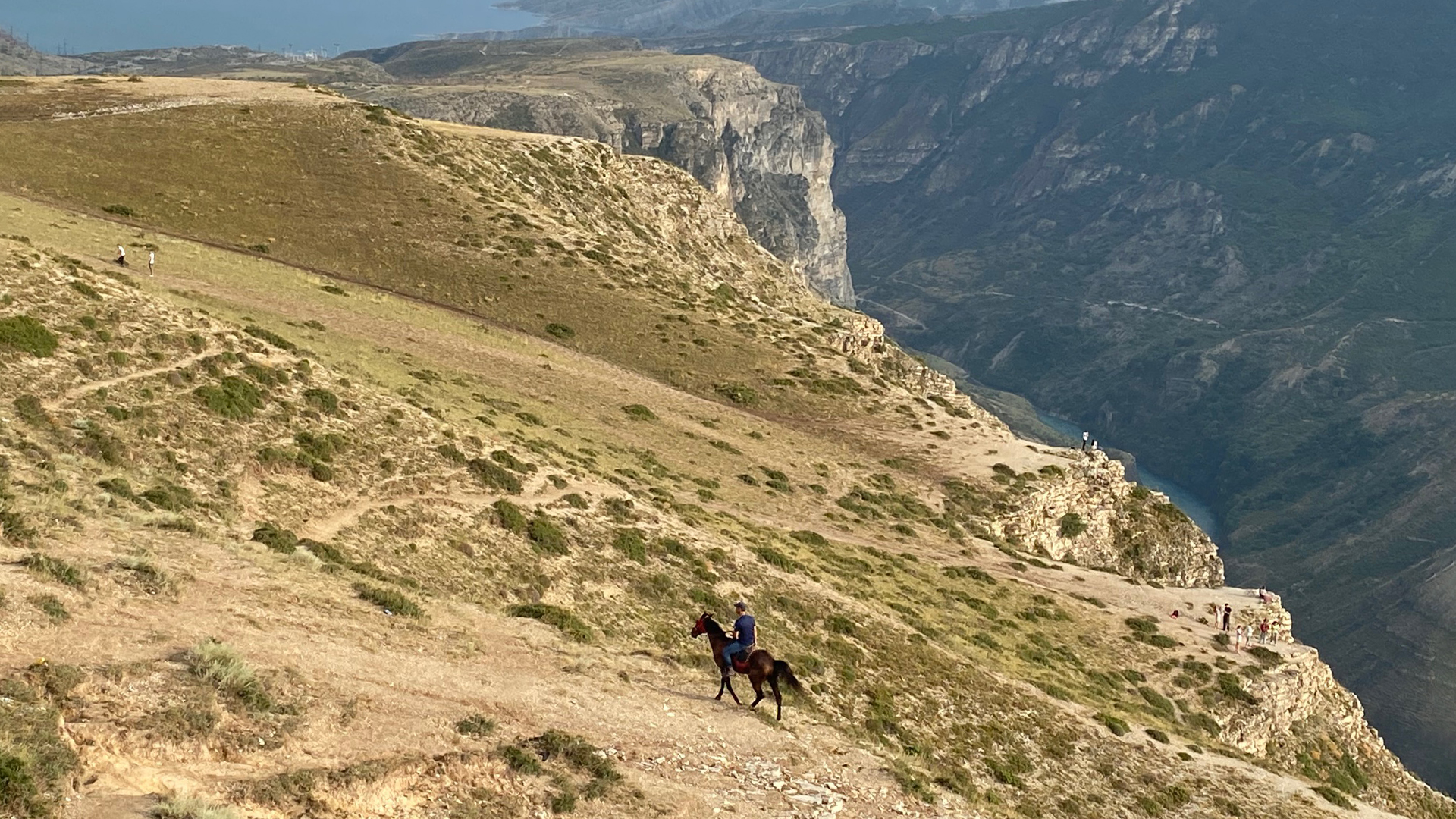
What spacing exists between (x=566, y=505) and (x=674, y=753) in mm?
20050

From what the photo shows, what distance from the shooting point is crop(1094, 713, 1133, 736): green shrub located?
164ft

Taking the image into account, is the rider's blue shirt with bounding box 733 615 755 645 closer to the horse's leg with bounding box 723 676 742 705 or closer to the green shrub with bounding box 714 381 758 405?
the horse's leg with bounding box 723 676 742 705

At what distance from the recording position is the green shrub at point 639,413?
76938 mm

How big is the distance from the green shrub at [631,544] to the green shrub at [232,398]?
47.0 ft

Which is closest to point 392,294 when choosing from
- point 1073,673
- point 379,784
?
point 1073,673

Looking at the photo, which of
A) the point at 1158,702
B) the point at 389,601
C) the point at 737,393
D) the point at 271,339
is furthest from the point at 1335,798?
the point at 271,339

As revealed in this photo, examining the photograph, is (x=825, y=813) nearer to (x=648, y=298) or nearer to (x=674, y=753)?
(x=674, y=753)

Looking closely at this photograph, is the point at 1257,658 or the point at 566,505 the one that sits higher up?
the point at 566,505

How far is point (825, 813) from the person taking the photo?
28953 millimetres

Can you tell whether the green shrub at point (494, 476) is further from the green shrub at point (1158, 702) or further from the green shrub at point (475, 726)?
the green shrub at point (1158, 702)

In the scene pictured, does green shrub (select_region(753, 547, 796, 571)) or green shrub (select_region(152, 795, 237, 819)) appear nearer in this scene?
green shrub (select_region(152, 795, 237, 819))

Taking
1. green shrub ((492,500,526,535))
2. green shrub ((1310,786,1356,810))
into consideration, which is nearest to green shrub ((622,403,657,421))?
green shrub ((492,500,526,535))

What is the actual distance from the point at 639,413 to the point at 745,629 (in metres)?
46.1

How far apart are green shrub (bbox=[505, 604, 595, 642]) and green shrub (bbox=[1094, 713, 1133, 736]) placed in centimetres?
2445
